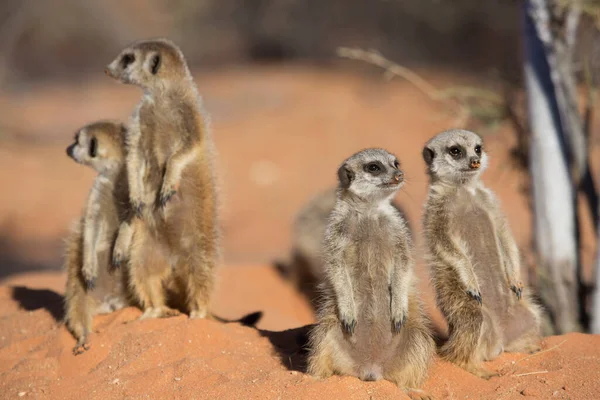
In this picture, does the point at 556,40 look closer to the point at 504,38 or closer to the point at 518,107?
the point at 518,107

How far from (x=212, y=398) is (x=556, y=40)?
364 cm

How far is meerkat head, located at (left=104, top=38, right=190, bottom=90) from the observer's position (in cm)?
492

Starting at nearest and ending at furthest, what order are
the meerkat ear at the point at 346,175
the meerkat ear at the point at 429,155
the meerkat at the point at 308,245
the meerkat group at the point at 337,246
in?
the meerkat group at the point at 337,246, the meerkat ear at the point at 346,175, the meerkat ear at the point at 429,155, the meerkat at the point at 308,245

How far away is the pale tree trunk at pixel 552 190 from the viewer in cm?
577

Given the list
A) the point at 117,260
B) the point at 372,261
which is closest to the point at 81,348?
the point at 117,260

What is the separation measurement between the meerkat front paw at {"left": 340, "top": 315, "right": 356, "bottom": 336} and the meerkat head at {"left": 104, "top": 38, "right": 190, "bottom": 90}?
2.00 metres

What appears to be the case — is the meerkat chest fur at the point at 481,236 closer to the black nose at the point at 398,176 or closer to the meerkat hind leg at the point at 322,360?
the black nose at the point at 398,176

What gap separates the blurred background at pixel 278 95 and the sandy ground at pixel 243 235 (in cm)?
5

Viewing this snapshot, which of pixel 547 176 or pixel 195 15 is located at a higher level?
pixel 195 15

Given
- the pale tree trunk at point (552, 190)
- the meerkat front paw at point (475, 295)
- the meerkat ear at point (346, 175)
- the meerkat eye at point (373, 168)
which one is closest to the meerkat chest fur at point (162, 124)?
the meerkat ear at point (346, 175)

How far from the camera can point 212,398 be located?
364 centimetres

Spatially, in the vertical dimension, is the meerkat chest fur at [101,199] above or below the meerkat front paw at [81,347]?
above

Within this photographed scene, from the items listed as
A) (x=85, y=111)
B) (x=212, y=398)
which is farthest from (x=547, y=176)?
(x=85, y=111)

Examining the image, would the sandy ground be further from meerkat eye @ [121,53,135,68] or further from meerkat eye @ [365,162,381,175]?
meerkat eye @ [121,53,135,68]
